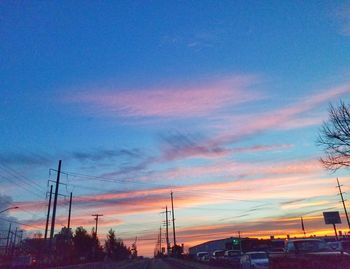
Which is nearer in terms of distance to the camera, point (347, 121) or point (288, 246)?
point (347, 121)

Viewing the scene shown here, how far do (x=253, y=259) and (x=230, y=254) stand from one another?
34.3 meters

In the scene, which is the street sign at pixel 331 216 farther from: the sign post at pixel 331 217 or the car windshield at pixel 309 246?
the car windshield at pixel 309 246

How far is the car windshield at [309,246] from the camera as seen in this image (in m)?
25.6

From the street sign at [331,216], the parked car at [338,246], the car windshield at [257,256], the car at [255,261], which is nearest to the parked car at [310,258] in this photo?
the parked car at [338,246]

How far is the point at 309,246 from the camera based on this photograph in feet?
85.9

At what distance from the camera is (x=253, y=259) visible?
33781mm

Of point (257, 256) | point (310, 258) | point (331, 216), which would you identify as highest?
point (331, 216)

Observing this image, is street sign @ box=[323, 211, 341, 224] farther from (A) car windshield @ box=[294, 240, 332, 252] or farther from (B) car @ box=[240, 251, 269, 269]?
(A) car windshield @ box=[294, 240, 332, 252]

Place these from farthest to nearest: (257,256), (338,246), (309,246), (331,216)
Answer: (331,216), (338,246), (257,256), (309,246)

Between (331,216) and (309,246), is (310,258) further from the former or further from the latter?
(331,216)

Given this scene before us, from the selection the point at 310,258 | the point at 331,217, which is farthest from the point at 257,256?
the point at 331,217

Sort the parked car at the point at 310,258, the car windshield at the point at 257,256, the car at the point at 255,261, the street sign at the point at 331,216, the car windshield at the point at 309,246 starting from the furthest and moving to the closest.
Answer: the street sign at the point at 331,216, the car windshield at the point at 257,256, the car at the point at 255,261, the car windshield at the point at 309,246, the parked car at the point at 310,258

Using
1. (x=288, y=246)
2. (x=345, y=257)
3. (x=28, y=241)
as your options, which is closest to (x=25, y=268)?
(x=288, y=246)

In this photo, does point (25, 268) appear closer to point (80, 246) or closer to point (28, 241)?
point (80, 246)
